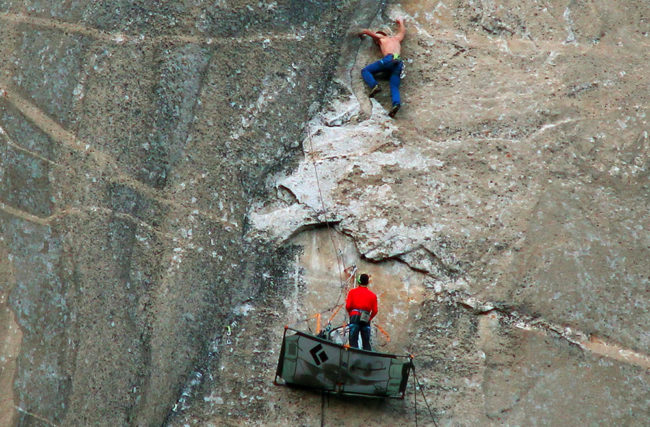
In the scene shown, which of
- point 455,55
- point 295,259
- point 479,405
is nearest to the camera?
point 479,405

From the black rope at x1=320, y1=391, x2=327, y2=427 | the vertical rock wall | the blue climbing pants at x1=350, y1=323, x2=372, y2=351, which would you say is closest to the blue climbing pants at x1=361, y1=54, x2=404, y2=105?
the vertical rock wall

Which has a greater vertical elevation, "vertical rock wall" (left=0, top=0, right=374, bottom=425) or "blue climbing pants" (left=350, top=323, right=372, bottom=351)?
"vertical rock wall" (left=0, top=0, right=374, bottom=425)

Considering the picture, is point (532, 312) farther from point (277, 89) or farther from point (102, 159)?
point (102, 159)

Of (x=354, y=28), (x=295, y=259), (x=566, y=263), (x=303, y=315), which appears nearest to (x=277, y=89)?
(x=354, y=28)

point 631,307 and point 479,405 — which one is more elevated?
point 631,307

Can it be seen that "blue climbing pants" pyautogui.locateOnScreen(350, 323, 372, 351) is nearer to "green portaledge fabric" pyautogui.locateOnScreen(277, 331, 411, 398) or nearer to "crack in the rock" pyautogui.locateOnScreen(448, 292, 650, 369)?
"green portaledge fabric" pyautogui.locateOnScreen(277, 331, 411, 398)

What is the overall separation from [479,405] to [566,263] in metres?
1.27

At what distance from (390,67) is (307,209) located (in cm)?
134

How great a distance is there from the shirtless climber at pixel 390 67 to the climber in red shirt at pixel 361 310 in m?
1.59

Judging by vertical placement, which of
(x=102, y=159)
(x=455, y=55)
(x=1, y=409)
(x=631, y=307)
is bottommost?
(x=1, y=409)

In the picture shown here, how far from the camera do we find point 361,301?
6379mm

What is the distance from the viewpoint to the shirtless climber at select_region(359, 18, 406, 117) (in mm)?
7129

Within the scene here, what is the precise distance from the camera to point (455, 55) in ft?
24.2

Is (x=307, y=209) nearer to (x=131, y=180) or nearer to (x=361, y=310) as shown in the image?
(x=361, y=310)
